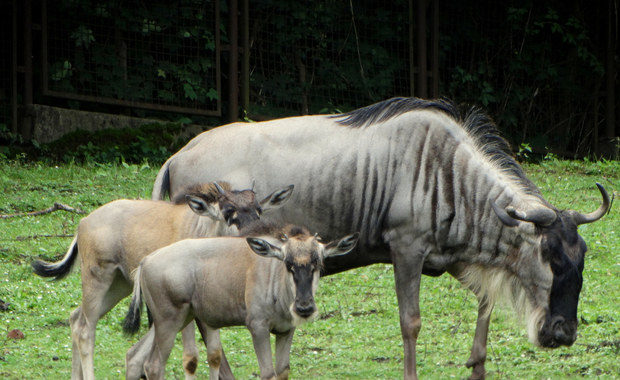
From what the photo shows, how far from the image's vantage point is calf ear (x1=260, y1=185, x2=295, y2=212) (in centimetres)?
771

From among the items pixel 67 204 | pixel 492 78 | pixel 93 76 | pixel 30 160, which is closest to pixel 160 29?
pixel 93 76

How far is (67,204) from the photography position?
1177cm

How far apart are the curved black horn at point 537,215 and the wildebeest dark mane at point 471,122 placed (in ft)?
1.54

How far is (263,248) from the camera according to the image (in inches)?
253

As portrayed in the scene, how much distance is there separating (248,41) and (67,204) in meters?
4.13

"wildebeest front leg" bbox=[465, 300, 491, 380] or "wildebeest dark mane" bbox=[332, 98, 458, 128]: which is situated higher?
"wildebeest dark mane" bbox=[332, 98, 458, 128]

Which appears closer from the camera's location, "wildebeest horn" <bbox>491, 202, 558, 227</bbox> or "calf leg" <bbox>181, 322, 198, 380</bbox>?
"calf leg" <bbox>181, 322, 198, 380</bbox>

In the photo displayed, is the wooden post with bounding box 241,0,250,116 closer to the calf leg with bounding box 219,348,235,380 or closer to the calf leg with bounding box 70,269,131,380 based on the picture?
the calf leg with bounding box 70,269,131,380

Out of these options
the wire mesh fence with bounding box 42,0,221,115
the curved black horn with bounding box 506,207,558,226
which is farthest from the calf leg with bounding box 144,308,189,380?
the wire mesh fence with bounding box 42,0,221,115

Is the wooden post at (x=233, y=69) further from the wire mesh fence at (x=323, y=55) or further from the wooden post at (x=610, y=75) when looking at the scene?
the wooden post at (x=610, y=75)

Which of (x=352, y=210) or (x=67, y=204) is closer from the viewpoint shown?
(x=352, y=210)

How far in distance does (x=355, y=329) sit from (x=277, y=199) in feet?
5.06

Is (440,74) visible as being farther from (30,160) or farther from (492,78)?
(30,160)

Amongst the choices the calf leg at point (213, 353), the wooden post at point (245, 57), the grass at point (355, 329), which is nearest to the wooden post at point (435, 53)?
the wooden post at point (245, 57)
